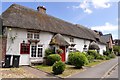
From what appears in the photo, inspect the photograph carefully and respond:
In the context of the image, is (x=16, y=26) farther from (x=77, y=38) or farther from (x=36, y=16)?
(x=77, y=38)

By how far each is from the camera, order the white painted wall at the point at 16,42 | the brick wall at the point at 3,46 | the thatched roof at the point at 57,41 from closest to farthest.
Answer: the brick wall at the point at 3,46, the white painted wall at the point at 16,42, the thatched roof at the point at 57,41

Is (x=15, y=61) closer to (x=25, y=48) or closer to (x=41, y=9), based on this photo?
(x=25, y=48)

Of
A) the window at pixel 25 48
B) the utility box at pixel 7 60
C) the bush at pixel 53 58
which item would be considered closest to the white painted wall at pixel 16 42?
the window at pixel 25 48

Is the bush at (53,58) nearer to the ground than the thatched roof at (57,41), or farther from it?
nearer to the ground

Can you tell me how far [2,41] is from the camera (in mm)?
19266

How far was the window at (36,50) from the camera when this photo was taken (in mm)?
21802

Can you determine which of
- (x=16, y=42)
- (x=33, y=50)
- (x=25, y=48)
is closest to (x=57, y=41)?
(x=33, y=50)

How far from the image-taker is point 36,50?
22109mm

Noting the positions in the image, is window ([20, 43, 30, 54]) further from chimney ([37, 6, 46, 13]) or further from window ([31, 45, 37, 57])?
chimney ([37, 6, 46, 13])

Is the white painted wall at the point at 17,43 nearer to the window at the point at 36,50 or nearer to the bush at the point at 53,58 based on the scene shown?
the window at the point at 36,50

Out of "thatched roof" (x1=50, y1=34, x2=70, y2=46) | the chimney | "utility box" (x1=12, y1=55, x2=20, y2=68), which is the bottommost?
"utility box" (x1=12, y1=55, x2=20, y2=68)

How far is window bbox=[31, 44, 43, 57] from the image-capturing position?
71.5ft

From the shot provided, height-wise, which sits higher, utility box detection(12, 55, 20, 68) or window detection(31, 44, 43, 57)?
window detection(31, 44, 43, 57)

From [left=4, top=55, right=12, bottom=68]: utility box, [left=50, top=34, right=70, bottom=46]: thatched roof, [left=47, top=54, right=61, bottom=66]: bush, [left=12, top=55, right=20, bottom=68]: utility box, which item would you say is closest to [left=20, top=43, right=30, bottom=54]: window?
[left=12, top=55, right=20, bottom=68]: utility box
